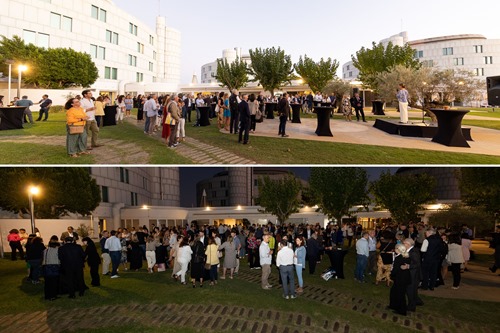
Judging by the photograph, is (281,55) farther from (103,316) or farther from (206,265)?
(103,316)

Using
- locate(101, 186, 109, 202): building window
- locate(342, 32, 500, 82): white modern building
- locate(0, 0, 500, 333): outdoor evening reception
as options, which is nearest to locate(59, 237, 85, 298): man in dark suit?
locate(0, 0, 500, 333): outdoor evening reception

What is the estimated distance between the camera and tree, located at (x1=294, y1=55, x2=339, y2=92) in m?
38.9

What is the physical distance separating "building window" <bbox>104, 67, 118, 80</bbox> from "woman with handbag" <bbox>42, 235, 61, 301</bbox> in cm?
3984

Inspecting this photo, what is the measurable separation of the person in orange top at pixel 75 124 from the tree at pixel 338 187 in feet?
62.2

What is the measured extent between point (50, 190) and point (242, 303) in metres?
17.2

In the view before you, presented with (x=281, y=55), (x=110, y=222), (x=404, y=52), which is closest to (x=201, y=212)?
(x=110, y=222)

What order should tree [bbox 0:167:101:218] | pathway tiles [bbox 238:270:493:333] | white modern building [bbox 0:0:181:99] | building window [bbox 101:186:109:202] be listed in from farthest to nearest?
building window [bbox 101:186:109:202]
white modern building [bbox 0:0:181:99]
tree [bbox 0:167:101:218]
pathway tiles [bbox 238:270:493:333]

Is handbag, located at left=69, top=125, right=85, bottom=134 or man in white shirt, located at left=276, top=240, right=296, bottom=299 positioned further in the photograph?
handbag, located at left=69, top=125, right=85, bottom=134

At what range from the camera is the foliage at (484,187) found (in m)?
18.3

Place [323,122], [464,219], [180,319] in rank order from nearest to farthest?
[180,319] → [323,122] → [464,219]

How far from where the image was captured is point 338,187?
27641mm

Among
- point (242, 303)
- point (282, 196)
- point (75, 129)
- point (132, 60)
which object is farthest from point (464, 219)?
point (132, 60)

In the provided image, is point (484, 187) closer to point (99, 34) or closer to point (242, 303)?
point (242, 303)

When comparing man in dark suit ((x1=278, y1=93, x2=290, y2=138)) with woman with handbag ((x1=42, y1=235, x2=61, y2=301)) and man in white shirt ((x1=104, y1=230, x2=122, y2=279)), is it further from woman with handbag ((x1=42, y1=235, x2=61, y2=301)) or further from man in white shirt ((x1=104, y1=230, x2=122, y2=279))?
woman with handbag ((x1=42, y1=235, x2=61, y2=301))
